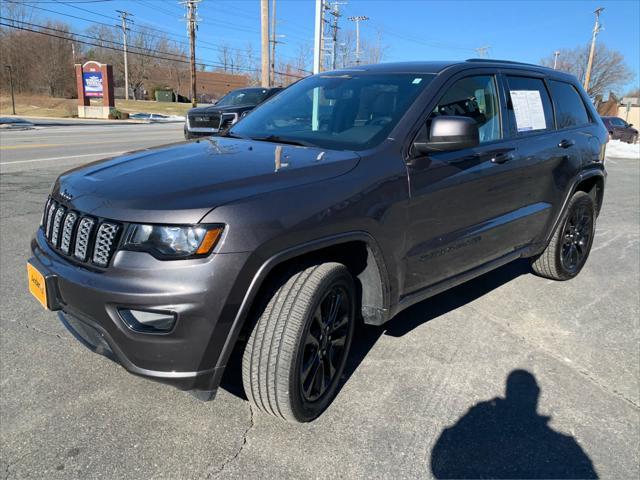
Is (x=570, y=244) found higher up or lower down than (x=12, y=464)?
higher up

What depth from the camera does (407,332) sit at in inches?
147

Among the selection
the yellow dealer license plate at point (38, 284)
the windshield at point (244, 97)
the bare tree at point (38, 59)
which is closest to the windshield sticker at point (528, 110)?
the yellow dealer license plate at point (38, 284)

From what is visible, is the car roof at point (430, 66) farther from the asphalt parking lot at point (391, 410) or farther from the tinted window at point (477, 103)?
the asphalt parking lot at point (391, 410)

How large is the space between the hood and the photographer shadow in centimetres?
144

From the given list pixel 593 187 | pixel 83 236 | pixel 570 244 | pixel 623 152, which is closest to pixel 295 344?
pixel 83 236

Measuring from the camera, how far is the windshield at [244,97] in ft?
46.8

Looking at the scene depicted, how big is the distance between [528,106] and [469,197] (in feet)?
4.01

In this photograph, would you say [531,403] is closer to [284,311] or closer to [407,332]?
[407,332]

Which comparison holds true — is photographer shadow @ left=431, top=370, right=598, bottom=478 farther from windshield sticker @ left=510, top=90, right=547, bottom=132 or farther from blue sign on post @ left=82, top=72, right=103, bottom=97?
blue sign on post @ left=82, top=72, right=103, bottom=97

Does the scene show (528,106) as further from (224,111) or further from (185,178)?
(224,111)

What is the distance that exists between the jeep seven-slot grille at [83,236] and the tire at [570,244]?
147 inches

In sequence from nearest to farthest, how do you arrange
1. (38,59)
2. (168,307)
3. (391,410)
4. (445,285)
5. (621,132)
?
(168,307)
(391,410)
(445,285)
(621,132)
(38,59)

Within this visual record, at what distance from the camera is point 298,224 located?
2.33 m

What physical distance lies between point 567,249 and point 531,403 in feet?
7.62
